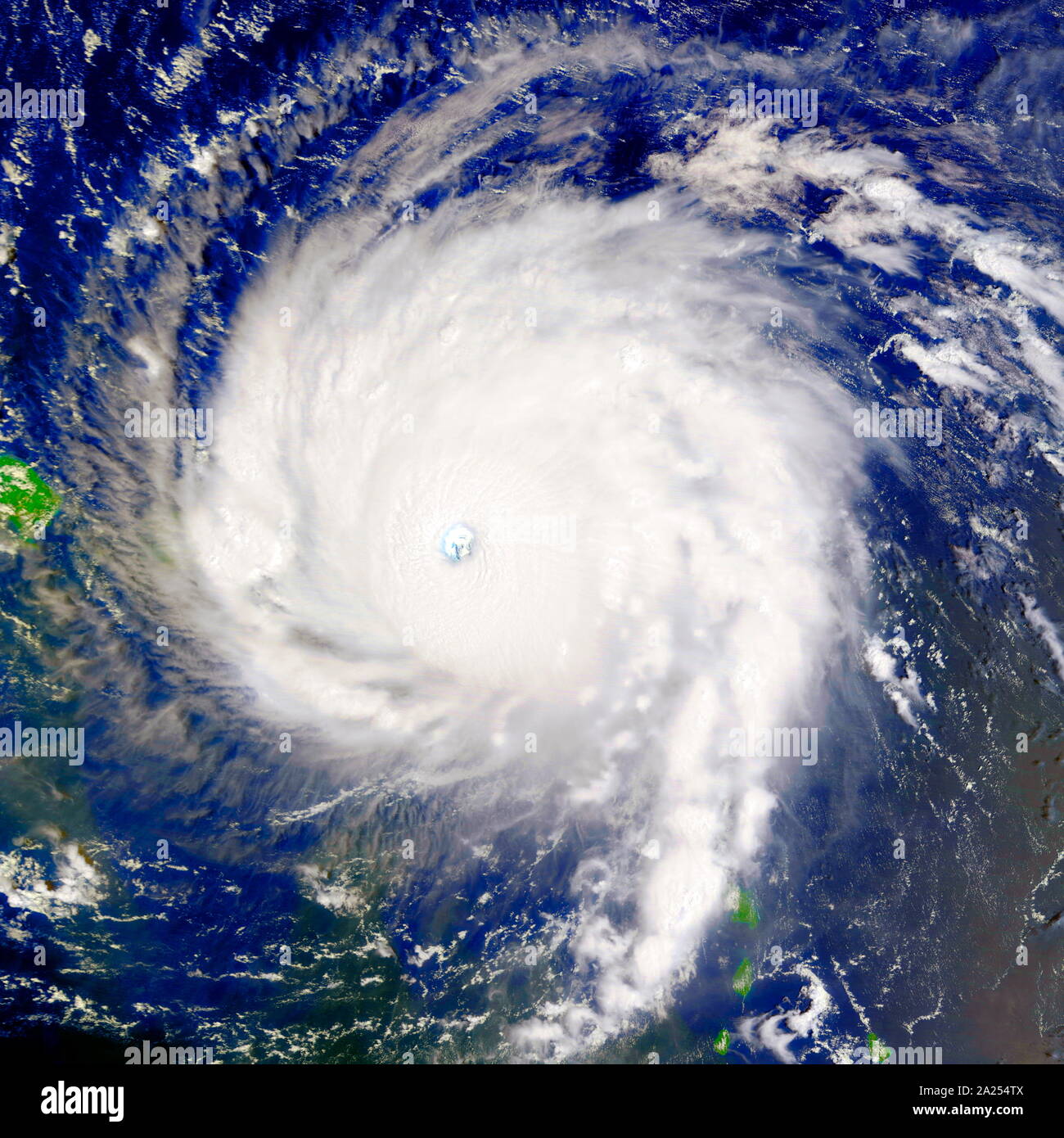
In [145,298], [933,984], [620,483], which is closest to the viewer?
[145,298]

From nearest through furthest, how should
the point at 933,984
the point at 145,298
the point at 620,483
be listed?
the point at 145,298, the point at 933,984, the point at 620,483

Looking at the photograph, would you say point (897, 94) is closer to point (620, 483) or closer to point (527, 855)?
point (620, 483)

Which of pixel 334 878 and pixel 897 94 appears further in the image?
pixel 897 94

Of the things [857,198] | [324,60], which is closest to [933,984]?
[857,198]

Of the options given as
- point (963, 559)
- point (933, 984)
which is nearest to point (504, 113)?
point (963, 559)

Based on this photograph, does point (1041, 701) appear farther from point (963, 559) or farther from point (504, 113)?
point (504, 113)

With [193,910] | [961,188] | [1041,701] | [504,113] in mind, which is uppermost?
[504,113]

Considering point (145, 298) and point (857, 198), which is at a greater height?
point (857, 198)
